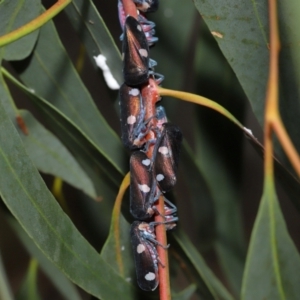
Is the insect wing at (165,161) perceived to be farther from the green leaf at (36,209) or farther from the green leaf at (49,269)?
the green leaf at (49,269)

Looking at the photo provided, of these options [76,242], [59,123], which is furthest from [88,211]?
[76,242]

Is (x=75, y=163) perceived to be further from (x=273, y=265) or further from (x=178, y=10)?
(x=273, y=265)

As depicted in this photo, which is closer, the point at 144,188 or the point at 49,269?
the point at 144,188

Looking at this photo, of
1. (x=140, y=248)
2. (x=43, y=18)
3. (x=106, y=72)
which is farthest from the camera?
(x=106, y=72)

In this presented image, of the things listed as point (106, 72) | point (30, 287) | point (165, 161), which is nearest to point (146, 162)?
point (165, 161)

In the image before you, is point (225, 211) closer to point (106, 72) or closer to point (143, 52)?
point (106, 72)

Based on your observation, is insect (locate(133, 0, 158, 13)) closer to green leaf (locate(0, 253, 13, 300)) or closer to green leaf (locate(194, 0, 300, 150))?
green leaf (locate(194, 0, 300, 150))

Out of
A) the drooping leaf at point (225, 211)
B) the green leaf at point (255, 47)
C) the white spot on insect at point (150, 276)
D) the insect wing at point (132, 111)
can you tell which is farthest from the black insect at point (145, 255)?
the drooping leaf at point (225, 211)
